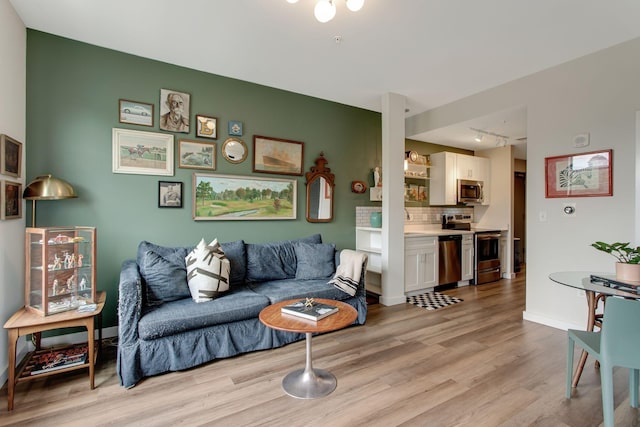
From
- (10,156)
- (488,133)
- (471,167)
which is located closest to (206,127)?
(10,156)

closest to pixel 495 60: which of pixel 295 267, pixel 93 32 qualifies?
pixel 295 267

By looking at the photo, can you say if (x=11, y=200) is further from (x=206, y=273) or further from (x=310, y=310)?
(x=310, y=310)

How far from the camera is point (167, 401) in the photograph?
2010 millimetres

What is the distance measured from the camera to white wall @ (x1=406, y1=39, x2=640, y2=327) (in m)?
2.82

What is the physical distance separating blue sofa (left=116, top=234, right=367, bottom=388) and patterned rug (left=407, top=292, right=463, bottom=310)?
114cm

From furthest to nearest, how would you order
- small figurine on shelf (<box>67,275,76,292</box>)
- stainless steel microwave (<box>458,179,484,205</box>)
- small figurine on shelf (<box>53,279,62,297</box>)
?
1. stainless steel microwave (<box>458,179,484,205</box>)
2. small figurine on shelf (<box>67,275,76,292</box>)
3. small figurine on shelf (<box>53,279,62,297</box>)

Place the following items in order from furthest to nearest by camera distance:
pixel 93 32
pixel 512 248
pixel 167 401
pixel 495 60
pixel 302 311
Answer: pixel 512 248 < pixel 495 60 < pixel 93 32 < pixel 302 311 < pixel 167 401

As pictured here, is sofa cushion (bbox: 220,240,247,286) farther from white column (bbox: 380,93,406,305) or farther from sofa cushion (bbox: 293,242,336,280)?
white column (bbox: 380,93,406,305)

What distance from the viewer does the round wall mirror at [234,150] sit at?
3.59m

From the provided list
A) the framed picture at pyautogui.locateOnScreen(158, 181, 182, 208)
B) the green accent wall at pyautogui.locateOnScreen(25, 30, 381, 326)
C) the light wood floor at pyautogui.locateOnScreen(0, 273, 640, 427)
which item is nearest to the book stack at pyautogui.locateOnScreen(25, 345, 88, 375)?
the light wood floor at pyautogui.locateOnScreen(0, 273, 640, 427)

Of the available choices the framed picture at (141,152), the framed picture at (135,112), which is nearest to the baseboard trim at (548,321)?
the framed picture at (141,152)

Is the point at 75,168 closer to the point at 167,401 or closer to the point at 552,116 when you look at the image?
the point at 167,401

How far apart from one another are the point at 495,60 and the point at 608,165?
4.74 ft

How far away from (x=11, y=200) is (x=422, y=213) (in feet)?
17.6
